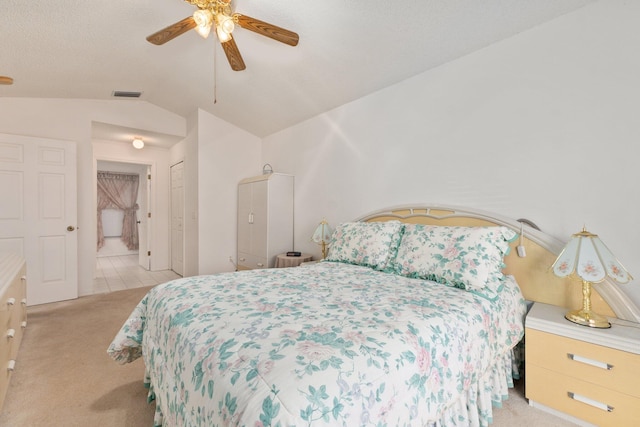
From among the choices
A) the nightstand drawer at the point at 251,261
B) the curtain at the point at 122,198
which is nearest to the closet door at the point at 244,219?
the nightstand drawer at the point at 251,261

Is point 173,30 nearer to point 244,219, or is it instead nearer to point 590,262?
point 244,219

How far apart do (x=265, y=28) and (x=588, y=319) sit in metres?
2.54

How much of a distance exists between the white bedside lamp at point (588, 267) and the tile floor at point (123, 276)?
4974 mm

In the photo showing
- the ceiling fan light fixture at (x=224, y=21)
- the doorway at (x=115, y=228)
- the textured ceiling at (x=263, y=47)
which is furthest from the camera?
the doorway at (x=115, y=228)

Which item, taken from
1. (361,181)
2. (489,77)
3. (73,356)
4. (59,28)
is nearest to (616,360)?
(489,77)

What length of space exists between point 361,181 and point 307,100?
3.80 ft

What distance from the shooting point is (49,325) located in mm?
2830

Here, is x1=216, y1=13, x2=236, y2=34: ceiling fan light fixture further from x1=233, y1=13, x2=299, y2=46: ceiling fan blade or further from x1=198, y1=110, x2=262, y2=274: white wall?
x1=198, y1=110, x2=262, y2=274: white wall

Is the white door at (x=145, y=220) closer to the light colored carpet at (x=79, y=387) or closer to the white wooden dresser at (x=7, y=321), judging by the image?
the light colored carpet at (x=79, y=387)

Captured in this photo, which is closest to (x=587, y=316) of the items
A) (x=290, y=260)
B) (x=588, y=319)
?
(x=588, y=319)

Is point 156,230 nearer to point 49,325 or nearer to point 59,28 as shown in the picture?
point 49,325

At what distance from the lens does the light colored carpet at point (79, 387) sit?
158 centimetres

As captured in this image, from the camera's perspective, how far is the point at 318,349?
931 mm

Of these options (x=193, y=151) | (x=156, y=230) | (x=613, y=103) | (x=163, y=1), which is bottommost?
(x=156, y=230)
